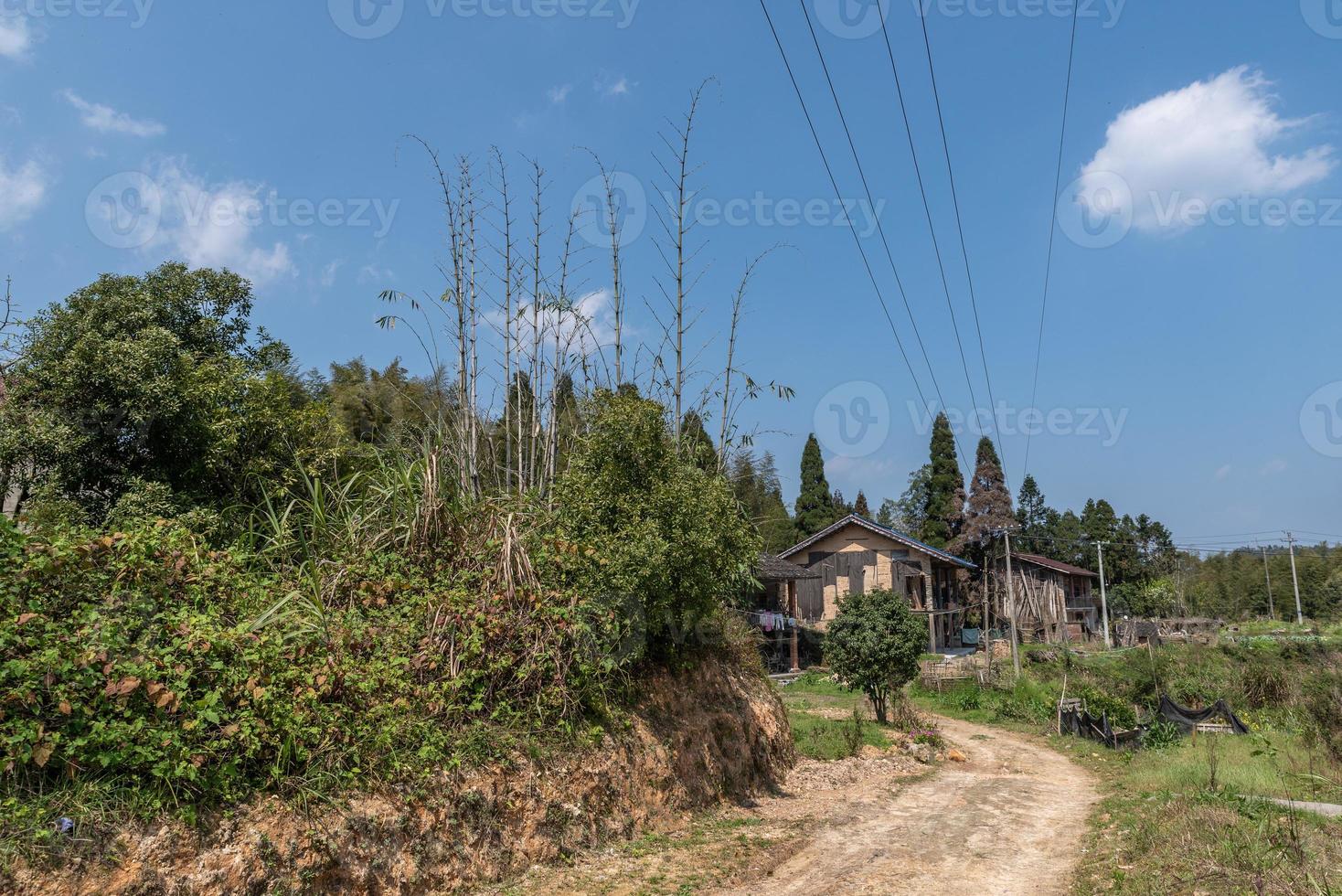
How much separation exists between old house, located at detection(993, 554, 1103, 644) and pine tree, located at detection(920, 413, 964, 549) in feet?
14.8

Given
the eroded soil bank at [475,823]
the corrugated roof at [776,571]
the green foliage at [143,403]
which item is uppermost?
the green foliage at [143,403]

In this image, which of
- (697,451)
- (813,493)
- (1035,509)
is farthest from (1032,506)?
(697,451)

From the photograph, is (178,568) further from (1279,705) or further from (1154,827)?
(1279,705)

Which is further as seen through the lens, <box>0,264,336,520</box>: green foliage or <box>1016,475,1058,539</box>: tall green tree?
<box>1016,475,1058,539</box>: tall green tree

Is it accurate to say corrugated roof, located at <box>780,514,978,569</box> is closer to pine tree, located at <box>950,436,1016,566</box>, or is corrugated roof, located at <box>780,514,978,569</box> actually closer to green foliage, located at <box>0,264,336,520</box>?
pine tree, located at <box>950,436,1016,566</box>

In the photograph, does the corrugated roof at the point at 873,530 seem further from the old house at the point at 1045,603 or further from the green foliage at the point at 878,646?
the green foliage at the point at 878,646

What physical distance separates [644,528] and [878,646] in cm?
970

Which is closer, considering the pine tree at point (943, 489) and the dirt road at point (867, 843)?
the dirt road at point (867, 843)

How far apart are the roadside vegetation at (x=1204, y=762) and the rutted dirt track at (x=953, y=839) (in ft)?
1.55

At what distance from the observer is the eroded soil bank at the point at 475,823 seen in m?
5.03

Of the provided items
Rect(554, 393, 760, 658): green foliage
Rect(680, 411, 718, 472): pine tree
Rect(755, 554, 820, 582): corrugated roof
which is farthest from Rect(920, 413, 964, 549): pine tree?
Rect(554, 393, 760, 658): green foliage

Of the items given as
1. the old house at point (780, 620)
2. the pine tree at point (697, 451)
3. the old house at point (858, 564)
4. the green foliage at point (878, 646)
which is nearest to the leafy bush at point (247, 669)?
the pine tree at point (697, 451)

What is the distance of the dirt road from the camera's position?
290 inches

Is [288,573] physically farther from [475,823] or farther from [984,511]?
[984,511]
